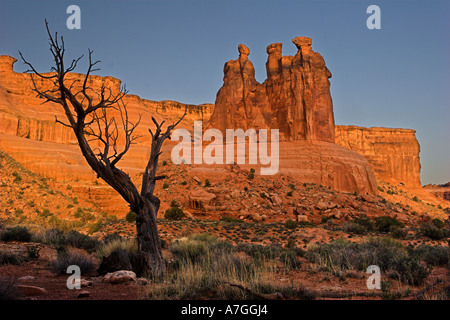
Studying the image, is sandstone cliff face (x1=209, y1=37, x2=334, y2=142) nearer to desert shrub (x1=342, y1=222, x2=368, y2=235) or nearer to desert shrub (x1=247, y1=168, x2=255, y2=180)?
desert shrub (x1=247, y1=168, x2=255, y2=180)

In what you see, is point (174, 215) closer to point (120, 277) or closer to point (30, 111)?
point (120, 277)

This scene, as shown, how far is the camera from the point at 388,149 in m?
118

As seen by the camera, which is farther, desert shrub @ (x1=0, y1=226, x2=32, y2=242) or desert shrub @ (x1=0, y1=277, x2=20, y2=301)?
desert shrub @ (x1=0, y1=226, x2=32, y2=242)

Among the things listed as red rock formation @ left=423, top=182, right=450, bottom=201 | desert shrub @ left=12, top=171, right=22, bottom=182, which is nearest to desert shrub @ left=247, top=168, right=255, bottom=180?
desert shrub @ left=12, top=171, right=22, bottom=182

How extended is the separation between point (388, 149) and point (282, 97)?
6784 centimetres

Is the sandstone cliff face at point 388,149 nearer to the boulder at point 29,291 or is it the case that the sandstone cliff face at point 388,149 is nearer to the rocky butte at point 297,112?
the rocky butte at point 297,112

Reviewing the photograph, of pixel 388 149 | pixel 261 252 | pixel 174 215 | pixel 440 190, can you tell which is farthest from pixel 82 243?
pixel 440 190

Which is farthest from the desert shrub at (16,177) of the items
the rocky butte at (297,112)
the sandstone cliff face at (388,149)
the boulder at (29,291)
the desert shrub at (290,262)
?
the sandstone cliff face at (388,149)

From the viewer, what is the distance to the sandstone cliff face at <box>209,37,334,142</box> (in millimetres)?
62625

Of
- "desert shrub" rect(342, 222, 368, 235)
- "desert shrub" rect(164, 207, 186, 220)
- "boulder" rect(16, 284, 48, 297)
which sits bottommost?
"desert shrub" rect(342, 222, 368, 235)

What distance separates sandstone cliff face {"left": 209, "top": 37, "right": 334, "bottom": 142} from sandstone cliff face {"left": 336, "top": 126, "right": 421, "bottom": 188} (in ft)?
181
